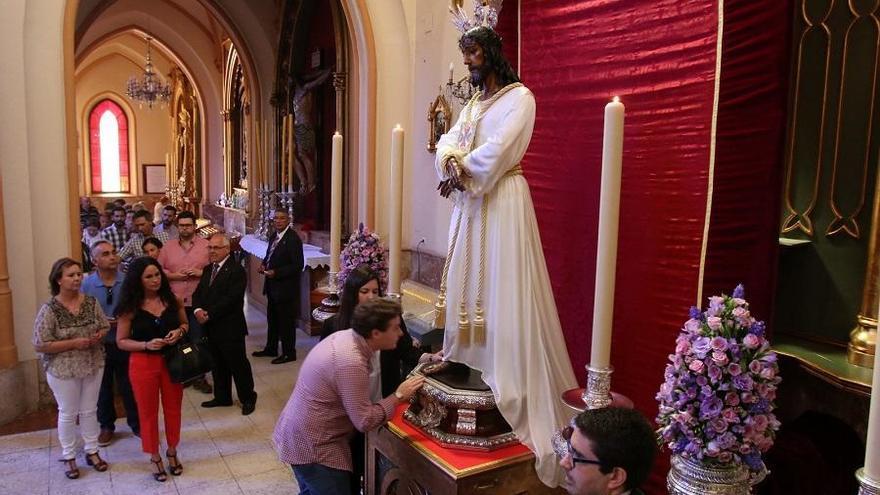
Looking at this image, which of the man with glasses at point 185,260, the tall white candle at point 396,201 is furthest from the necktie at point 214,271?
the tall white candle at point 396,201

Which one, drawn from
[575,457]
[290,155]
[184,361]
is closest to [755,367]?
[575,457]

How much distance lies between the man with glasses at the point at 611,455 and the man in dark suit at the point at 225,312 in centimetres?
350

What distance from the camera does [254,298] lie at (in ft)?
26.9

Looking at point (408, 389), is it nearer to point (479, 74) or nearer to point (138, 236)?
point (479, 74)

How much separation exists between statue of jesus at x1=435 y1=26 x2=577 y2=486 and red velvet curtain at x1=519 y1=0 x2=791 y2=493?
1.90 ft

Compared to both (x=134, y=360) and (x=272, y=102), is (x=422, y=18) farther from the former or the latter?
(x=272, y=102)

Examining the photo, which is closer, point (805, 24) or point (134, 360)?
point (805, 24)

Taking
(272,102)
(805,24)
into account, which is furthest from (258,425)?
(272,102)

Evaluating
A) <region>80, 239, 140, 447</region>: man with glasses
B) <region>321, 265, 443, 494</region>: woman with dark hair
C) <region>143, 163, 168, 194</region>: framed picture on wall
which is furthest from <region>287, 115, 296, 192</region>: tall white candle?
<region>143, 163, 168, 194</region>: framed picture on wall

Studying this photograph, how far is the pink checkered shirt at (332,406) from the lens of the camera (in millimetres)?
2227

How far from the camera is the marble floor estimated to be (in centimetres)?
353

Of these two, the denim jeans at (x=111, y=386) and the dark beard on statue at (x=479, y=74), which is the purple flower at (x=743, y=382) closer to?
the dark beard on statue at (x=479, y=74)

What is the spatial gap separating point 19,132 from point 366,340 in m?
3.14

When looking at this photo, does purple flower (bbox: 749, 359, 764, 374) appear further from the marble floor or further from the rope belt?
the marble floor
